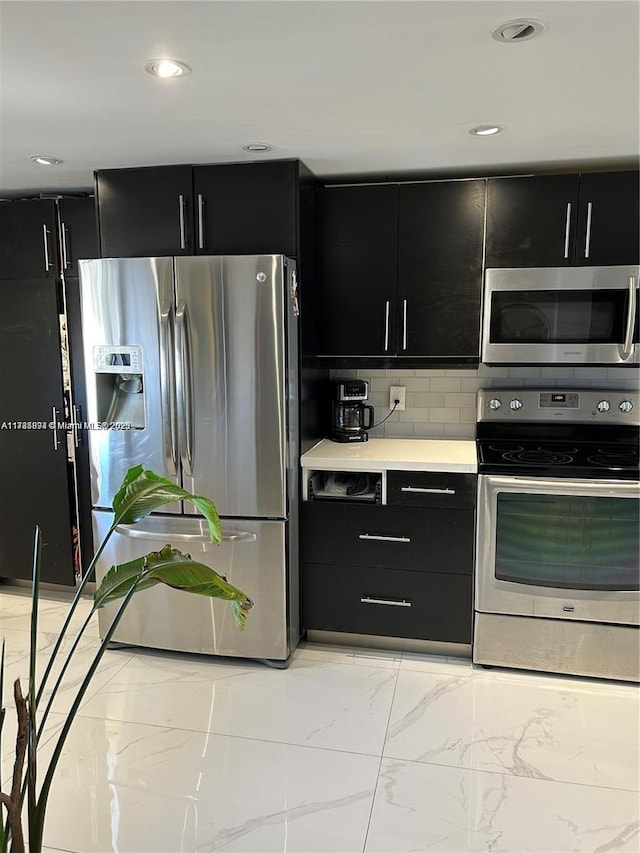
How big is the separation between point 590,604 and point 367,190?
2.09m

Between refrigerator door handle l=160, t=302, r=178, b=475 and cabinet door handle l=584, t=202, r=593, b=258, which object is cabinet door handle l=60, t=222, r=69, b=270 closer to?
refrigerator door handle l=160, t=302, r=178, b=475

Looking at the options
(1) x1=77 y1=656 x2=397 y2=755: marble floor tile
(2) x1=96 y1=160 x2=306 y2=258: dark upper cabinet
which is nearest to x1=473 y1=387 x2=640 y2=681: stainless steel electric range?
(1) x1=77 y1=656 x2=397 y2=755: marble floor tile

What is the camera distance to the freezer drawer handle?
2.65 meters

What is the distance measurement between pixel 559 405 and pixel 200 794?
225 cm

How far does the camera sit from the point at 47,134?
226 cm

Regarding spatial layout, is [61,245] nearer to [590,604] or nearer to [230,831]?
[230,831]

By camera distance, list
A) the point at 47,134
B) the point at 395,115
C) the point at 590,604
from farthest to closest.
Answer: the point at 590,604, the point at 47,134, the point at 395,115

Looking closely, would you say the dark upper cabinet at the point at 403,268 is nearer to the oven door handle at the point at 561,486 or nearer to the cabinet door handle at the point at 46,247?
the oven door handle at the point at 561,486

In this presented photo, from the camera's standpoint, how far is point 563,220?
2715 millimetres

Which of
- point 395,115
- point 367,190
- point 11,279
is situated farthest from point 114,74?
point 11,279

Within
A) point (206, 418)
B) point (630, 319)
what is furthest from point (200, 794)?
point (630, 319)

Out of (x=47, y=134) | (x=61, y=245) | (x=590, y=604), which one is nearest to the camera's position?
(x=47, y=134)

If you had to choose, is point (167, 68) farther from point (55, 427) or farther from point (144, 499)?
point (55, 427)

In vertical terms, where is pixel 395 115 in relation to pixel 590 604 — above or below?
above
